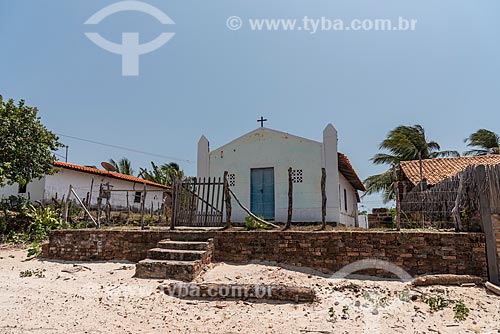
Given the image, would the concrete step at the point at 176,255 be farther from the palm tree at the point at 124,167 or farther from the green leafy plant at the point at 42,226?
the palm tree at the point at 124,167

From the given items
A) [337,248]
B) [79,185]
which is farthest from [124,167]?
[337,248]

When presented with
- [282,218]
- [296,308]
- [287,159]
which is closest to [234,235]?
[296,308]

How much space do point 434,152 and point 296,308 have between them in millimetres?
21920

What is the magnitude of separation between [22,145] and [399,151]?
2154 cm

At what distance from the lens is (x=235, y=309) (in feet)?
18.1

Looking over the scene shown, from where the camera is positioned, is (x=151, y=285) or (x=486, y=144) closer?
(x=151, y=285)

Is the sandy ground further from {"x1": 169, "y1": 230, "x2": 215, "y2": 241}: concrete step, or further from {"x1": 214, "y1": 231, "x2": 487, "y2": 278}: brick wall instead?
{"x1": 169, "y1": 230, "x2": 215, "y2": 241}: concrete step

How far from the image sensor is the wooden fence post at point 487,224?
245 inches

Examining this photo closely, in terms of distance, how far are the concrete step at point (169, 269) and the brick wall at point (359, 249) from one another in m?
1.14

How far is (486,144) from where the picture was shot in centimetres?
2314

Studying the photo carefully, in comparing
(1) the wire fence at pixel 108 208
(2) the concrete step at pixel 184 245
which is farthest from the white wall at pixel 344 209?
(1) the wire fence at pixel 108 208

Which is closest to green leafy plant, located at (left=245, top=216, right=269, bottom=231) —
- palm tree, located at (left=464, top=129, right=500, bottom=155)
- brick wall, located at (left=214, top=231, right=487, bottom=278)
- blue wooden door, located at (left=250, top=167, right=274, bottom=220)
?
brick wall, located at (left=214, top=231, right=487, bottom=278)

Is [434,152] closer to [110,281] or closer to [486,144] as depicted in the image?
[486,144]

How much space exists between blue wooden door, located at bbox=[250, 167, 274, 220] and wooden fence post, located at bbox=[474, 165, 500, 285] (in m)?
6.83
